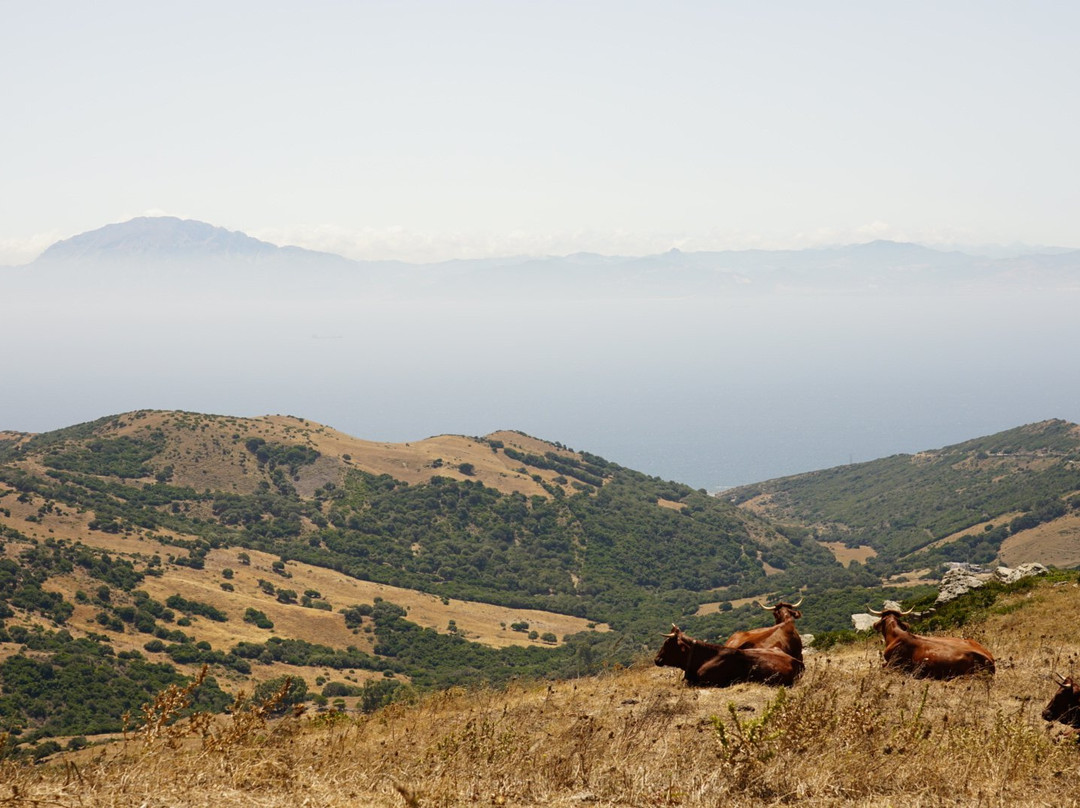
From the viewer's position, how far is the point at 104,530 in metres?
82.0

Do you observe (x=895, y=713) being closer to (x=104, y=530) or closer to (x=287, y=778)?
(x=287, y=778)

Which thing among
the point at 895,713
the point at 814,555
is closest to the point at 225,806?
the point at 895,713

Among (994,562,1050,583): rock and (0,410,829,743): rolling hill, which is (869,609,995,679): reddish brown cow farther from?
(994,562,1050,583): rock

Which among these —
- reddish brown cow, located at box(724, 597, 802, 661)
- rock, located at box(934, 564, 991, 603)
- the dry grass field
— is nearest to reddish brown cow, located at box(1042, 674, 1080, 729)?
the dry grass field

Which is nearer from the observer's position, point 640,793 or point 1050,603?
point 640,793

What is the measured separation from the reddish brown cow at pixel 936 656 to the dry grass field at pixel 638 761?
55 cm

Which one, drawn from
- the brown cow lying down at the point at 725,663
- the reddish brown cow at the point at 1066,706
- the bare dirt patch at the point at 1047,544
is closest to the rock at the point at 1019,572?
the brown cow lying down at the point at 725,663

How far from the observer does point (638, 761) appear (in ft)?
27.1

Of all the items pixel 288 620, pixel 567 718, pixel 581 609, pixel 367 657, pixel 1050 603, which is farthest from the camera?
pixel 581 609

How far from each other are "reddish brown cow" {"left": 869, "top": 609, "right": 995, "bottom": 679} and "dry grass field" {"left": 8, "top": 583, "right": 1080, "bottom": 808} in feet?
1.80

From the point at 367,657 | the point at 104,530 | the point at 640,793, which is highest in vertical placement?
the point at 640,793

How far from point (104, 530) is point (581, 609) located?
59.0 m

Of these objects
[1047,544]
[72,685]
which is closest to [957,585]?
[72,685]

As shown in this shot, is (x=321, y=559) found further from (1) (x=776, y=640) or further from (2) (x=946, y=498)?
(2) (x=946, y=498)
